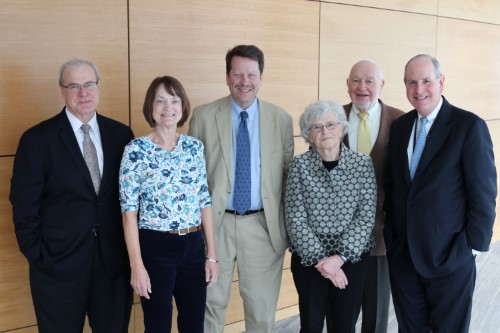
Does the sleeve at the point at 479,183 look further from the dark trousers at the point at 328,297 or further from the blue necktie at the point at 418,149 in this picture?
the dark trousers at the point at 328,297

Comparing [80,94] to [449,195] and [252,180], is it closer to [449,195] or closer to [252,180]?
[252,180]

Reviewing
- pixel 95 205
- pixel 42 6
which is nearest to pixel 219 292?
pixel 95 205

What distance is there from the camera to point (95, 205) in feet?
8.80

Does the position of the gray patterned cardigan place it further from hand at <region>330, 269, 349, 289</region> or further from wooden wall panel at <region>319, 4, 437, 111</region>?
wooden wall panel at <region>319, 4, 437, 111</region>

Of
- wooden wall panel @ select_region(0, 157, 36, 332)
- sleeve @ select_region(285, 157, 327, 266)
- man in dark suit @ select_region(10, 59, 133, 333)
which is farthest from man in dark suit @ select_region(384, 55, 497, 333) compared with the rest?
wooden wall panel @ select_region(0, 157, 36, 332)

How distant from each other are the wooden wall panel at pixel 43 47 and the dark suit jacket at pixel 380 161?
1747 millimetres

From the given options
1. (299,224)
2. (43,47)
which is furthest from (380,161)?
(43,47)

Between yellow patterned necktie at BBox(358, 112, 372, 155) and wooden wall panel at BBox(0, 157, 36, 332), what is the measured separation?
2272 millimetres

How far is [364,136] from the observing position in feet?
11.2

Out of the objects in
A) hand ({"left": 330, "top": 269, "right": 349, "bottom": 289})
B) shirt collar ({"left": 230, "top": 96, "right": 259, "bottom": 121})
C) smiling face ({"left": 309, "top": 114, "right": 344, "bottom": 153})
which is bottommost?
hand ({"left": 330, "top": 269, "right": 349, "bottom": 289})

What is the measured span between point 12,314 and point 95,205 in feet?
4.02

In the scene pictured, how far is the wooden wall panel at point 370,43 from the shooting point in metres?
4.62

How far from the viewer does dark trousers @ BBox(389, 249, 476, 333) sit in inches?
114

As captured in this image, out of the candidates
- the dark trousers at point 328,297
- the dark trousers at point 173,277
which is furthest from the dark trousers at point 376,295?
the dark trousers at point 173,277
